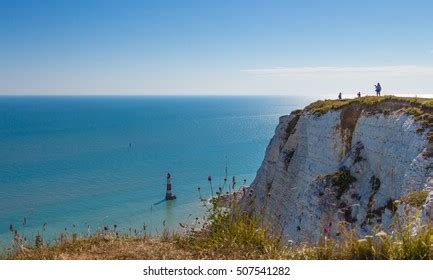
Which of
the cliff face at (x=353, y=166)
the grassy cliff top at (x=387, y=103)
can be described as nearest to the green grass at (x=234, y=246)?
the cliff face at (x=353, y=166)

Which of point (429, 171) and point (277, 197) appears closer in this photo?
point (429, 171)

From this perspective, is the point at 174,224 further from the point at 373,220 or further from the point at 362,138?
the point at 373,220

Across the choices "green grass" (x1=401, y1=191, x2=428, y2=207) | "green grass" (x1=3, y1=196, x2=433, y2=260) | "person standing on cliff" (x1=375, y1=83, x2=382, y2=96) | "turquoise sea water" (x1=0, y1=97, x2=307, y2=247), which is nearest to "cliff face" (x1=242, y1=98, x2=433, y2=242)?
"green grass" (x1=401, y1=191, x2=428, y2=207)

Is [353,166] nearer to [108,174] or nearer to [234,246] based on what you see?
[234,246]

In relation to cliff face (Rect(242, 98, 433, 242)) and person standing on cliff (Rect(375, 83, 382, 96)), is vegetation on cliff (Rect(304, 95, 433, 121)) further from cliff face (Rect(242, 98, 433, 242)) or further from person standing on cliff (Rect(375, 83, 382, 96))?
person standing on cliff (Rect(375, 83, 382, 96))

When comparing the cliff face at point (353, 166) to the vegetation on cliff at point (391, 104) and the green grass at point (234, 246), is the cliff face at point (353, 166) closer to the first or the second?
the vegetation on cliff at point (391, 104)
